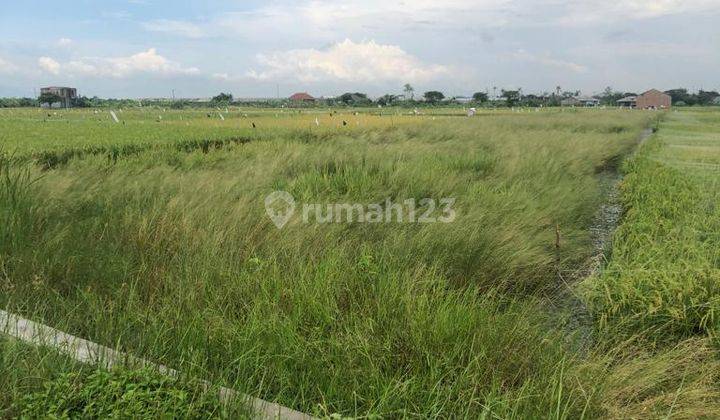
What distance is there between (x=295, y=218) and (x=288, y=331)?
195cm

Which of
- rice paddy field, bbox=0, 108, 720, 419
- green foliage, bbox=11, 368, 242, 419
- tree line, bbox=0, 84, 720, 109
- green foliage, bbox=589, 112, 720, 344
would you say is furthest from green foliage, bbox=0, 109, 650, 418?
tree line, bbox=0, 84, 720, 109

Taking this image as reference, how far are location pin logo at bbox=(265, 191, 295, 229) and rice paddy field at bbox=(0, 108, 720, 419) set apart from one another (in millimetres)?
92

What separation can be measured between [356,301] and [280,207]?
6.50ft

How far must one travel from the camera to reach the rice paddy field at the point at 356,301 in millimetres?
1965

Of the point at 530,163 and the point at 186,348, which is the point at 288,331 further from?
the point at 530,163

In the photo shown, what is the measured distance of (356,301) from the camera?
9.00 ft

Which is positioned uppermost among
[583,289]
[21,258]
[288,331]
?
[21,258]

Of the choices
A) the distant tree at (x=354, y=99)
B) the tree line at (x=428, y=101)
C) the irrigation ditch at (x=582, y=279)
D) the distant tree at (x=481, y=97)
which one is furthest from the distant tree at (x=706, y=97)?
the irrigation ditch at (x=582, y=279)

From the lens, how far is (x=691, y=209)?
18.5 ft

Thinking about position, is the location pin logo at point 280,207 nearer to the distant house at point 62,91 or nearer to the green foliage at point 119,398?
the green foliage at point 119,398

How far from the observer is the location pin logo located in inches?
165

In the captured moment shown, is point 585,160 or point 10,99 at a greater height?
point 10,99

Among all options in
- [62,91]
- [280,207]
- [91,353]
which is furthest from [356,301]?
[62,91]

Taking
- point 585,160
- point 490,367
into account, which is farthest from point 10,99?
point 490,367
